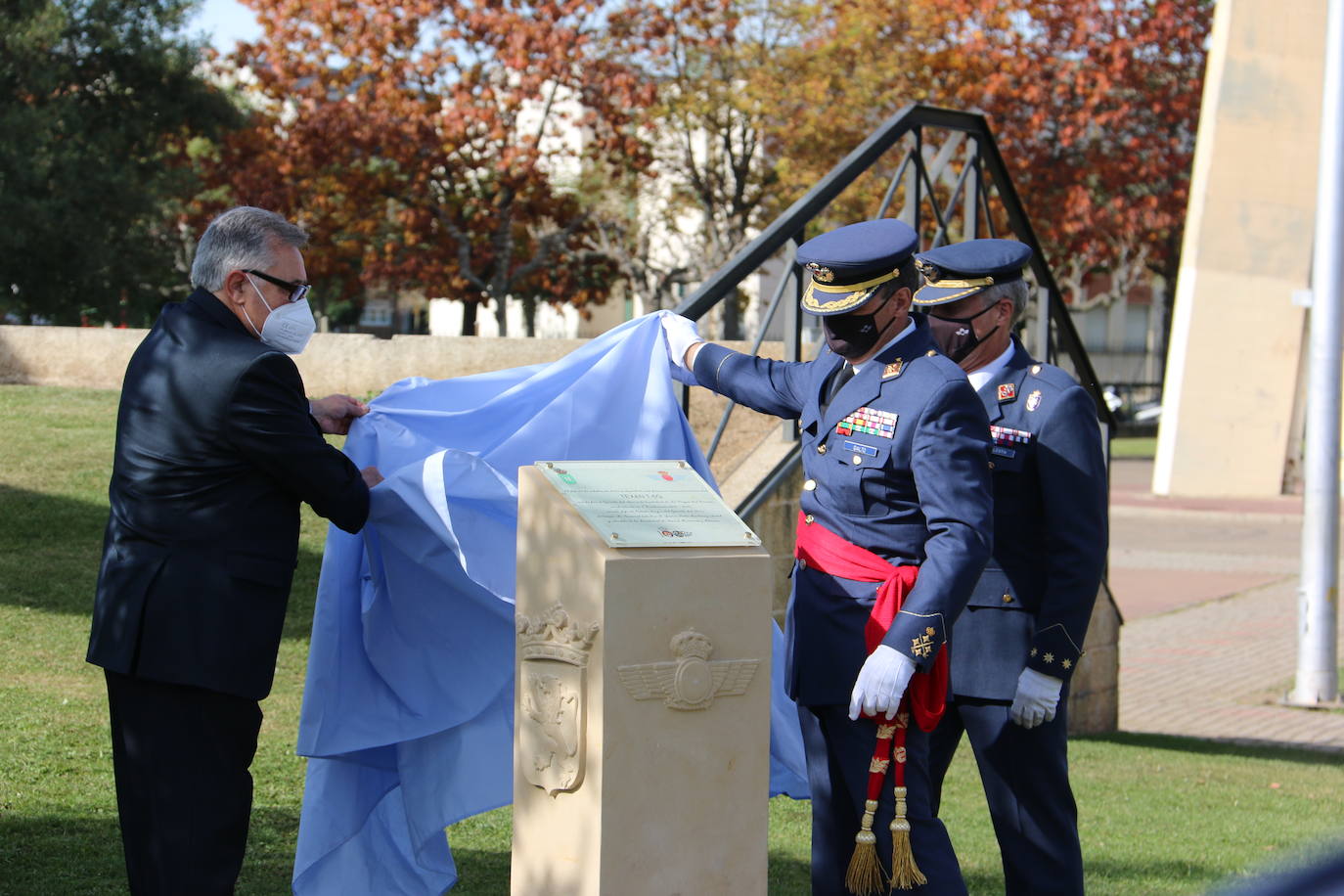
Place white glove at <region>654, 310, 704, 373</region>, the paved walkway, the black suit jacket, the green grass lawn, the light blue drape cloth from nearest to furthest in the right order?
1. the black suit jacket
2. the light blue drape cloth
3. white glove at <region>654, 310, 704, 373</region>
4. the green grass lawn
5. the paved walkway

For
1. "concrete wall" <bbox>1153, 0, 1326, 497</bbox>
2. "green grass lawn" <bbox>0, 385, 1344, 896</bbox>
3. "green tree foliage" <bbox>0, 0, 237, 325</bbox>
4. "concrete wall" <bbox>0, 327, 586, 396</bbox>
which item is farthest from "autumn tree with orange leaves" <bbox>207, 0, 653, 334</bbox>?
"green grass lawn" <bbox>0, 385, 1344, 896</bbox>

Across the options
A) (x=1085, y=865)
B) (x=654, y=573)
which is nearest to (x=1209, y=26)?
(x=1085, y=865)

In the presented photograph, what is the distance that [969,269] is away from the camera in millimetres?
4352

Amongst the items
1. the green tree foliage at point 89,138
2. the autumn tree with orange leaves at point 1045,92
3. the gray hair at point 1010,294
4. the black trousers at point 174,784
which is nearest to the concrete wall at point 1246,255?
the autumn tree with orange leaves at point 1045,92

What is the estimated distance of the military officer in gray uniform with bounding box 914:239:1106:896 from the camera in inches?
166

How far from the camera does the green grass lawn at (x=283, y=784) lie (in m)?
5.20

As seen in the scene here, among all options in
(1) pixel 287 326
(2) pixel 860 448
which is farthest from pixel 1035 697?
(1) pixel 287 326

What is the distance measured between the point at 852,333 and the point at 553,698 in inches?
48.3

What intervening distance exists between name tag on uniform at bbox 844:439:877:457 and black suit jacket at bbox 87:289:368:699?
4.13ft

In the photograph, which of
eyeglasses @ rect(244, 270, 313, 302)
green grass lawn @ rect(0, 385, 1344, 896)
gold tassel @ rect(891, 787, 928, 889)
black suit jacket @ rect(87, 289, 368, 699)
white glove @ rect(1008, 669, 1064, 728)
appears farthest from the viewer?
green grass lawn @ rect(0, 385, 1344, 896)

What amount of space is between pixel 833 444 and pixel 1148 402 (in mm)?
45733

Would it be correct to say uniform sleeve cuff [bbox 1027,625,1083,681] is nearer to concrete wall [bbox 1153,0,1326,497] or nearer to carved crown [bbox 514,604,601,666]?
carved crown [bbox 514,604,601,666]

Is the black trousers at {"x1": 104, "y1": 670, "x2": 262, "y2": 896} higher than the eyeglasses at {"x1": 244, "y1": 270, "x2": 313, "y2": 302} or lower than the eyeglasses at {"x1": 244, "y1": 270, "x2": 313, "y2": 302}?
lower

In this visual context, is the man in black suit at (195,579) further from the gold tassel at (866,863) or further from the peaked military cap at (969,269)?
the peaked military cap at (969,269)
